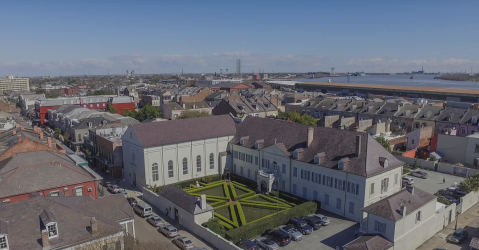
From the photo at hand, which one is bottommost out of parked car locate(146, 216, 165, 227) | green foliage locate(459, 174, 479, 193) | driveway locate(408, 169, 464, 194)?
parked car locate(146, 216, 165, 227)

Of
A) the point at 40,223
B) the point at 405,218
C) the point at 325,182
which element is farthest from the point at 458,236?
the point at 40,223

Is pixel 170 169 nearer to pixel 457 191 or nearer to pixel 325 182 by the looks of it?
pixel 325 182

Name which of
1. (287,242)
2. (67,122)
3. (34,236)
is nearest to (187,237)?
(287,242)

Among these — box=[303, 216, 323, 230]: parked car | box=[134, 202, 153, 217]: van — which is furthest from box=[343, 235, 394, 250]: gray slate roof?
box=[134, 202, 153, 217]: van

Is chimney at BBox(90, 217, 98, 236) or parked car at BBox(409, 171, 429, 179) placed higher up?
chimney at BBox(90, 217, 98, 236)

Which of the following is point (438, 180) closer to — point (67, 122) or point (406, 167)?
point (406, 167)

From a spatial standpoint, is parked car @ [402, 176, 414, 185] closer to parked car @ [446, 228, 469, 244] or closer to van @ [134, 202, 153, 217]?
parked car @ [446, 228, 469, 244]
